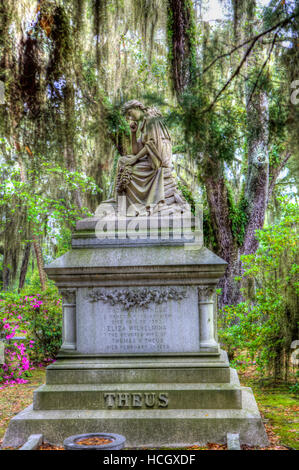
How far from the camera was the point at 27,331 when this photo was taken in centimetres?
1091

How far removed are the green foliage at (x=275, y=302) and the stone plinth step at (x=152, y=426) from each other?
8.83 ft

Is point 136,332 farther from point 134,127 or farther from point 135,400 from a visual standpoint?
point 134,127

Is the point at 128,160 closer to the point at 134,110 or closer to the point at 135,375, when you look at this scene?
the point at 134,110

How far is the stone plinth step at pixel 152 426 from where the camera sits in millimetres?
4999

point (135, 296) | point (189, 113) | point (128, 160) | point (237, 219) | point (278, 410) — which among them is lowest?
point (278, 410)

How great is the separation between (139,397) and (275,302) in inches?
130

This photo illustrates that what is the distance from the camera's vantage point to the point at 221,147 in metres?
4.70

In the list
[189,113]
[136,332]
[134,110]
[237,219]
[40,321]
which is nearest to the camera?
[189,113]

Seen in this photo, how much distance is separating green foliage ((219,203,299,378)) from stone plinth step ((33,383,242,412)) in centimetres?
266

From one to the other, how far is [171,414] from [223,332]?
13.6 feet

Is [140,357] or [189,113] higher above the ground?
[189,113]

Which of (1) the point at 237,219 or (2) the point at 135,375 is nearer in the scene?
(2) the point at 135,375

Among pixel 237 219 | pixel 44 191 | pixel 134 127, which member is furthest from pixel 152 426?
pixel 44 191

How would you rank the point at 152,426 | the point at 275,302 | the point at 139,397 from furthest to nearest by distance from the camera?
the point at 275,302 < the point at 139,397 < the point at 152,426
